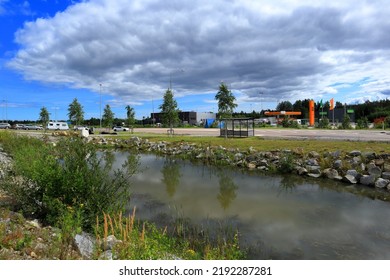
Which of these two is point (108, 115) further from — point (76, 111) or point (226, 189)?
point (226, 189)

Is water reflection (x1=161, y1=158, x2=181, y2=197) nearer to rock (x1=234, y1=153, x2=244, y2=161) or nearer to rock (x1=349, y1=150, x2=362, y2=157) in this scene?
rock (x1=234, y1=153, x2=244, y2=161)

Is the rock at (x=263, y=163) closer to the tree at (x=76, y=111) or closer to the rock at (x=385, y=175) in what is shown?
the rock at (x=385, y=175)

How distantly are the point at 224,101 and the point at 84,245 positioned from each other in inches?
1111

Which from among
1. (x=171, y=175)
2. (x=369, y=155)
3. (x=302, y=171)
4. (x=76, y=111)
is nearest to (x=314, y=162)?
(x=302, y=171)

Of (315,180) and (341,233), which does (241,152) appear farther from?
(341,233)

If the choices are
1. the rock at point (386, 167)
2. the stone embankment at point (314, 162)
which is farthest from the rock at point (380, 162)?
the rock at point (386, 167)

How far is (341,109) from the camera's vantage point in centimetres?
9300

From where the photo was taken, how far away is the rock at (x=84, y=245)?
16.3ft

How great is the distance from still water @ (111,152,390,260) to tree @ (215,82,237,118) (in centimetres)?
1761

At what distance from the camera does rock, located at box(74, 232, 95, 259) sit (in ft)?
16.3

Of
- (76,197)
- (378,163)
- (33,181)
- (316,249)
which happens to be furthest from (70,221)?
(378,163)

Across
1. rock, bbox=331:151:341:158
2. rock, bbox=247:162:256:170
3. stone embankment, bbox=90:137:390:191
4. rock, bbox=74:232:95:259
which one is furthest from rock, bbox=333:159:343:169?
rock, bbox=74:232:95:259

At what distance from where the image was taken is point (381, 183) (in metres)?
12.3

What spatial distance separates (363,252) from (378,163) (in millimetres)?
8840
